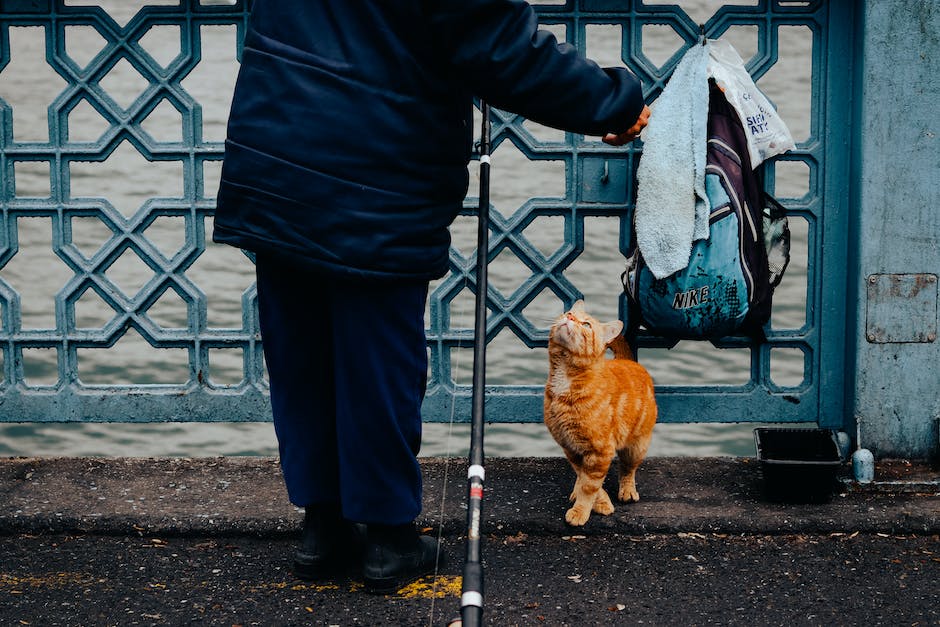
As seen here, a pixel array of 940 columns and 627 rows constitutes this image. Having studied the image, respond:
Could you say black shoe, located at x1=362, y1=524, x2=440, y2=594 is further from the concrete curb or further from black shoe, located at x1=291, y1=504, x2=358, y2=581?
the concrete curb

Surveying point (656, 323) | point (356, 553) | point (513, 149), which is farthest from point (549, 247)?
point (356, 553)

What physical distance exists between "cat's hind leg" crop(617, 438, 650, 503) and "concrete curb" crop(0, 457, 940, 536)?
5 centimetres

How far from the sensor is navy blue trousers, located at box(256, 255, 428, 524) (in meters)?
3.03

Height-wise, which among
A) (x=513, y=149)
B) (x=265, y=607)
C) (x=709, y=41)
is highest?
(x=709, y=41)

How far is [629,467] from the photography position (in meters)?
3.88

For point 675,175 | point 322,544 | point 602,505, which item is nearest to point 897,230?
point 675,175

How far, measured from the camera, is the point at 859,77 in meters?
4.06

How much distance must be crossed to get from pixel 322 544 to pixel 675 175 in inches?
69.5

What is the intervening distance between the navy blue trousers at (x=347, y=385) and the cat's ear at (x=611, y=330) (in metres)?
0.76

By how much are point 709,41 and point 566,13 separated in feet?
1.80

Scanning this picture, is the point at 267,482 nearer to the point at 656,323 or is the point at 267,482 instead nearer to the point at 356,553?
the point at 356,553

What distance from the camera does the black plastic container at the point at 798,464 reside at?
12.6ft

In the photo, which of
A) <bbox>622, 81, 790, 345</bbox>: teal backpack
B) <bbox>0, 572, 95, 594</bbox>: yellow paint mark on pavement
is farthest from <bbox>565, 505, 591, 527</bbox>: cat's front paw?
<bbox>0, 572, 95, 594</bbox>: yellow paint mark on pavement

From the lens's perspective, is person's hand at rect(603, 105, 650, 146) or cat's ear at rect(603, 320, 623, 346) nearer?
person's hand at rect(603, 105, 650, 146)
